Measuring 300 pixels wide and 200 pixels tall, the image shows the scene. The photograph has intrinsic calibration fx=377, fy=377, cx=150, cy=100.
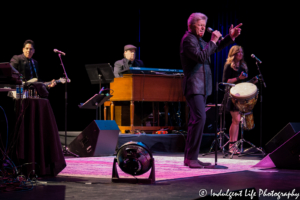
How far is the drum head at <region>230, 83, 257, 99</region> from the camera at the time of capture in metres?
6.09

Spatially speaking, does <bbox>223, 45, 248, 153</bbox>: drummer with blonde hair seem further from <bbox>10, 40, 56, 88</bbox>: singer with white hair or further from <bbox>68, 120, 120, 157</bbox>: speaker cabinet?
<bbox>10, 40, 56, 88</bbox>: singer with white hair

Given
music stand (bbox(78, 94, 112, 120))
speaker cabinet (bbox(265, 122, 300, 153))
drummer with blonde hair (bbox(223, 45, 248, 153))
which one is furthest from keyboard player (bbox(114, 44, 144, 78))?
speaker cabinet (bbox(265, 122, 300, 153))

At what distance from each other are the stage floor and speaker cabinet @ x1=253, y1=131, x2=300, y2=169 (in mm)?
135

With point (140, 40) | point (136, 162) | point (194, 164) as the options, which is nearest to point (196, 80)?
point (194, 164)

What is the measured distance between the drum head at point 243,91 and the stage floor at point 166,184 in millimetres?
1788

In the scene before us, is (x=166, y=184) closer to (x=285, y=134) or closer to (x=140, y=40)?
(x=285, y=134)

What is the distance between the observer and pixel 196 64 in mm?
4719

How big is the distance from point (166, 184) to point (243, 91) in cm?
314

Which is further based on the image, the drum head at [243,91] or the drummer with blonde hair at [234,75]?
the drummer with blonde hair at [234,75]

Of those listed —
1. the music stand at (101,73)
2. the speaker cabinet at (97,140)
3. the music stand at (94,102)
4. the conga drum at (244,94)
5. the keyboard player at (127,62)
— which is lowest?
the speaker cabinet at (97,140)

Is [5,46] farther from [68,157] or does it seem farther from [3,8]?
[68,157]

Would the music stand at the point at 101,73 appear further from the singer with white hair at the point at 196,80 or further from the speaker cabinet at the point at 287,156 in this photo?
the speaker cabinet at the point at 287,156

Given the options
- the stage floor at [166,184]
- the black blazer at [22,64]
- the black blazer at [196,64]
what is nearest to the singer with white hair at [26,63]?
the black blazer at [22,64]

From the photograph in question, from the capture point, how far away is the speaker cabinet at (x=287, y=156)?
4395 mm
